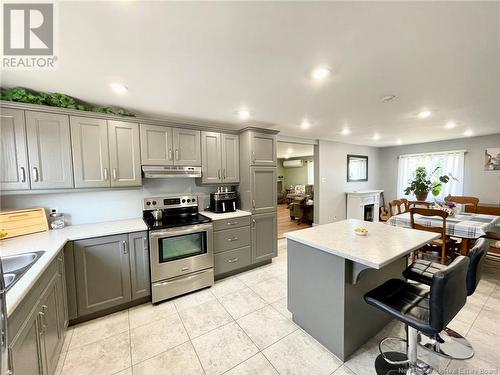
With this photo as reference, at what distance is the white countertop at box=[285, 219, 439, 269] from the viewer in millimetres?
1404

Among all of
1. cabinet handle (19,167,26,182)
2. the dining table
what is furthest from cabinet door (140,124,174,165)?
the dining table

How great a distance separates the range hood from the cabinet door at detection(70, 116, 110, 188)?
0.44 metres

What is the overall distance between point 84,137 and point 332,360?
10.7 ft

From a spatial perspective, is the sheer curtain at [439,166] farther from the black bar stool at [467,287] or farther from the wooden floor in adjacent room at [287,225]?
the black bar stool at [467,287]

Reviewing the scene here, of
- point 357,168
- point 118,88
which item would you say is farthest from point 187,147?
point 357,168

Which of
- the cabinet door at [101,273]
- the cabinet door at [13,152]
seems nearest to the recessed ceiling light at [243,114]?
the cabinet door at [101,273]

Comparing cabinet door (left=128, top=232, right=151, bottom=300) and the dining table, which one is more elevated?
the dining table

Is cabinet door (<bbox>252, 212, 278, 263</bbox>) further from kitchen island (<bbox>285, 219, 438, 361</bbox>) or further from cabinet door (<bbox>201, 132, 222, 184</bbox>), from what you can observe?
kitchen island (<bbox>285, 219, 438, 361</bbox>)

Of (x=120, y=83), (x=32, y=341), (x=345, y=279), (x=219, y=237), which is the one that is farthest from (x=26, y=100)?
(x=345, y=279)

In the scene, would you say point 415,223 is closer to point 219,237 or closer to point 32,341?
point 219,237

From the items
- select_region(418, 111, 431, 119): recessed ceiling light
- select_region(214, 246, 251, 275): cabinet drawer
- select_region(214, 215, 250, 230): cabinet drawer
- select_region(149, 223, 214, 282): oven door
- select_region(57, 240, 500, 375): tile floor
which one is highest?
select_region(418, 111, 431, 119): recessed ceiling light

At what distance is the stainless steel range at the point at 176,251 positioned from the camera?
2402mm

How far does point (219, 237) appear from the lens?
9.54 ft

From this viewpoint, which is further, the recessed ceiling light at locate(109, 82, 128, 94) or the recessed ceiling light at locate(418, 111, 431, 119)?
the recessed ceiling light at locate(418, 111, 431, 119)
